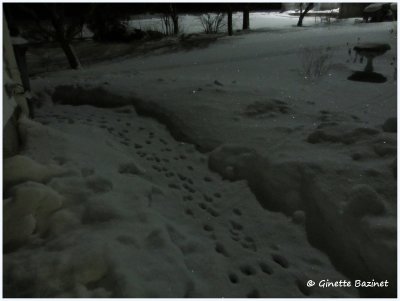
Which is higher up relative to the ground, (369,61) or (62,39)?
(62,39)

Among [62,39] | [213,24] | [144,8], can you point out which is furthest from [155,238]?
[144,8]

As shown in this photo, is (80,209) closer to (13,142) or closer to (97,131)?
(13,142)

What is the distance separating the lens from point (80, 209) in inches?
92.5

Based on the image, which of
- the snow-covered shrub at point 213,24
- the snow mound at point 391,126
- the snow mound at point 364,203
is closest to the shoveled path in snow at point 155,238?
the snow mound at point 364,203

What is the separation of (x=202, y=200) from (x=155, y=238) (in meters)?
0.88

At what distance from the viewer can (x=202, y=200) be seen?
302cm

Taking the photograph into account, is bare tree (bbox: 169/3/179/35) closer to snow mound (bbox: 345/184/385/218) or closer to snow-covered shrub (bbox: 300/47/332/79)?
snow-covered shrub (bbox: 300/47/332/79)

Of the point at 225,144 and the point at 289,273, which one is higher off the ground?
the point at 225,144

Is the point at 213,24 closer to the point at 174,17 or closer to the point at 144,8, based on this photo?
the point at 174,17

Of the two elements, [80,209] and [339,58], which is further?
[339,58]

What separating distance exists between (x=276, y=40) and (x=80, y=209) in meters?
11.6

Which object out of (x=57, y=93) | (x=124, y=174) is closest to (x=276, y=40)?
(x=57, y=93)

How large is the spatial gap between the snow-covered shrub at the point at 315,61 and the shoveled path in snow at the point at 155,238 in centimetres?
533

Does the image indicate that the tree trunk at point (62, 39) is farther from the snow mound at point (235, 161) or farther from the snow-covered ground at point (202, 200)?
the snow mound at point (235, 161)
